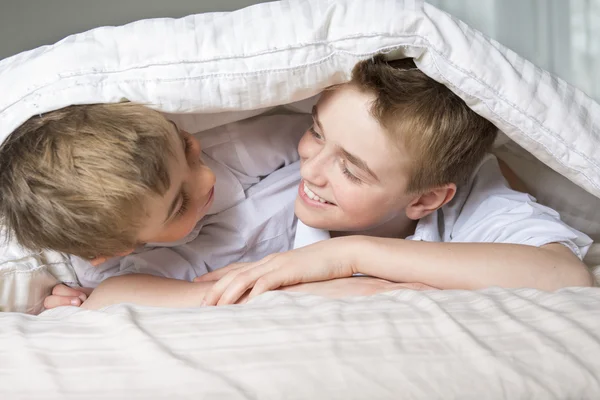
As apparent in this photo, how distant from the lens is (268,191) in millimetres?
1237

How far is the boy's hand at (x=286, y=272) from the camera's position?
97cm

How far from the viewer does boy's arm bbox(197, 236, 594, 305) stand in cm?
98

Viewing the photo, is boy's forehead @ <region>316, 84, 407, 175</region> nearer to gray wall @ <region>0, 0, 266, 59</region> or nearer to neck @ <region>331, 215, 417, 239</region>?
neck @ <region>331, 215, 417, 239</region>

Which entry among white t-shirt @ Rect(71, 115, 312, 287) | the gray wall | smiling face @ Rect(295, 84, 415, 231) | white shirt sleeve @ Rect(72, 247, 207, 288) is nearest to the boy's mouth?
smiling face @ Rect(295, 84, 415, 231)

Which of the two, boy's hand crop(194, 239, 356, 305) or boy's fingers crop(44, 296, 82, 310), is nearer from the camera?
boy's hand crop(194, 239, 356, 305)

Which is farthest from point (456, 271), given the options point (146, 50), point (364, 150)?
point (146, 50)

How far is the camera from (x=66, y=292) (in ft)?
3.74

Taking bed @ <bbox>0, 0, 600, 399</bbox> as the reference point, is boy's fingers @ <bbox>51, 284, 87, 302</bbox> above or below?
below

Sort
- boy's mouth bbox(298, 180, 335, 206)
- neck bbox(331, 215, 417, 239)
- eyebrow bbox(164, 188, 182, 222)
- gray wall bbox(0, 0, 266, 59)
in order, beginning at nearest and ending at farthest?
eyebrow bbox(164, 188, 182, 222)
boy's mouth bbox(298, 180, 335, 206)
neck bbox(331, 215, 417, 239)
gray wall bbox(0, 0, 266, 59)

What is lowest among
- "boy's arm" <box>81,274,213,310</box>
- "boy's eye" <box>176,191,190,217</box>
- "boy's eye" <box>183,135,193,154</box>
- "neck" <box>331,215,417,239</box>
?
"neck" <box>331,215,417,239</box>

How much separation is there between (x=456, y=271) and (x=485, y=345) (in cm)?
21

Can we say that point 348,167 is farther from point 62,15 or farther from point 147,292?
point 62,15

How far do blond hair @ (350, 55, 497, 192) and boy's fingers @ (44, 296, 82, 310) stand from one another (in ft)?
1.74

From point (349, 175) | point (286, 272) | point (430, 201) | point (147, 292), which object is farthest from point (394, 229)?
point (147, 292)
